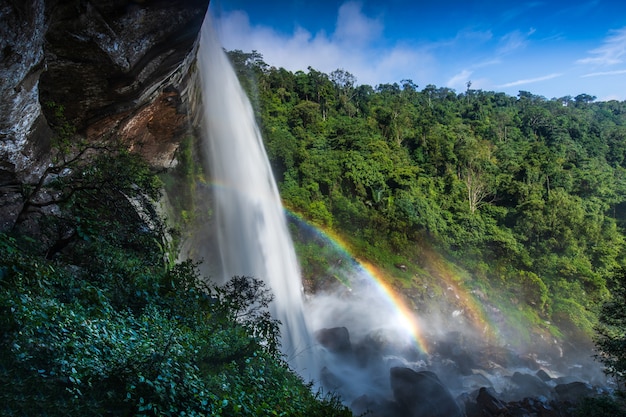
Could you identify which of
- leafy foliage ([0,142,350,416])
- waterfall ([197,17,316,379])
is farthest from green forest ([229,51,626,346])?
leafy foliage ([0,142,350,416])

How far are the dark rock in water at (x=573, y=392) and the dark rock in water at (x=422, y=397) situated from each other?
7270 mm

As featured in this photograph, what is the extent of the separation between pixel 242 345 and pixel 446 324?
2549 centimetres

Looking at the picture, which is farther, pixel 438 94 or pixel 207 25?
pixel 438 94

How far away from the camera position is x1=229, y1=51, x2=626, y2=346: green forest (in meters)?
34.2

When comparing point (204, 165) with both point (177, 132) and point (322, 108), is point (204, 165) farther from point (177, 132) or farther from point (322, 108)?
point (322, 108)


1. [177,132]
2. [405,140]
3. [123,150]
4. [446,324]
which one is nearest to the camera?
[123,150]

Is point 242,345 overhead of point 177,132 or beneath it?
beneath

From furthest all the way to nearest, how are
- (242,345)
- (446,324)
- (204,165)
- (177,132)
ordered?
1. (446,324)
2. (204,165)
3. (177,132)
4. (242,345)

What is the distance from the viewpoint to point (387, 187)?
128 ft

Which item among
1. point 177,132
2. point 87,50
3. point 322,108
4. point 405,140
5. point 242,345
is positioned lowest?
point 242,345

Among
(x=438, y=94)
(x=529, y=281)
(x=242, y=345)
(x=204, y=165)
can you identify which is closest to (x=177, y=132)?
(x=204, y=165)

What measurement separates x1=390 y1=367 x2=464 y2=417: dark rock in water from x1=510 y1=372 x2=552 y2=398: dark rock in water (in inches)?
281

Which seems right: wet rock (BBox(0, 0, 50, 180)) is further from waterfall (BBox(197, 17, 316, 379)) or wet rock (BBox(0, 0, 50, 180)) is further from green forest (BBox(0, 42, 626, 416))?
waterfall (BBox(197, 17, 316, 379))

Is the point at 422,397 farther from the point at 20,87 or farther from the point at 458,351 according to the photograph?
the point at 20,87
